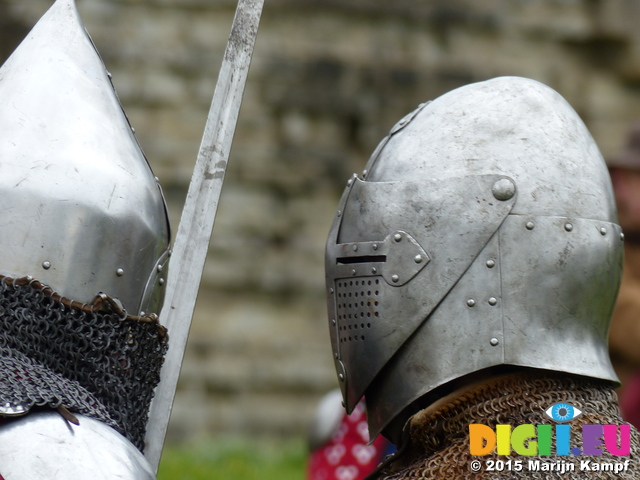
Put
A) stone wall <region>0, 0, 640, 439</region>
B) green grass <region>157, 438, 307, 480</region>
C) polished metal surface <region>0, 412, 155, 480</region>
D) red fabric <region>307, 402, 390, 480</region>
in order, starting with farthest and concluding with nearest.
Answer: stone wall <region>0, 0, 640, 439</region> → green grass <region>157, 438, 307, 480</region> → red fabric <region>307, 402, 390, 480</region> → polished metal surface <region>0, 412, 155, 480</region>

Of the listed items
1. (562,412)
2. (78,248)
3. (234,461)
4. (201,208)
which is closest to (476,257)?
(562,412)

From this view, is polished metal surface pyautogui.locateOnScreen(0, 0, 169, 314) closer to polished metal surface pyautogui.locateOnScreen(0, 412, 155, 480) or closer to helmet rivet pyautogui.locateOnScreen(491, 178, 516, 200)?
polished metal surface pyautogui.locateOnScreen(0, 412, 155, 480)

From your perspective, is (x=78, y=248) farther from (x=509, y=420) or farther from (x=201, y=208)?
(x=509, y=420)

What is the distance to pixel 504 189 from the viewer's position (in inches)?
138

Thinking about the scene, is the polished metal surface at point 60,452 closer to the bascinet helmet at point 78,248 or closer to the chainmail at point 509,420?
the bascinet helmet at point 78,248

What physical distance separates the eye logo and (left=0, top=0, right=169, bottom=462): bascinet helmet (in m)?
1.21

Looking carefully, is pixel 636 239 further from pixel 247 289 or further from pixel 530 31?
pixel 530 31

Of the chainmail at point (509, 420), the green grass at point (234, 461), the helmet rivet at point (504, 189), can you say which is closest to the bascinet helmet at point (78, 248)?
the chainmail at point (509, 420)

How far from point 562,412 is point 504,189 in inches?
26.3

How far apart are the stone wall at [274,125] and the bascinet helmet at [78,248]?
223 inches

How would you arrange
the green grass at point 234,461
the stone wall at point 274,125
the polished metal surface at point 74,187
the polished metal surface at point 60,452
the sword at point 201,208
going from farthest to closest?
the stone wall at point 274,125 < the green grass at point 234,461 < the sword at point 201,208 < the polished metal surface at point 74,187 < the polished metal surface at point 60,452

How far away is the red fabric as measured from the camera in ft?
19.6

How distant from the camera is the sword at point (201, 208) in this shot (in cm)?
391

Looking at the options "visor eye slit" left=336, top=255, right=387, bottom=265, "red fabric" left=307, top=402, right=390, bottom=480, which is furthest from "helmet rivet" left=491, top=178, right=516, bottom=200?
"red fabric" left=307, top=402, right=390, bottom=480
